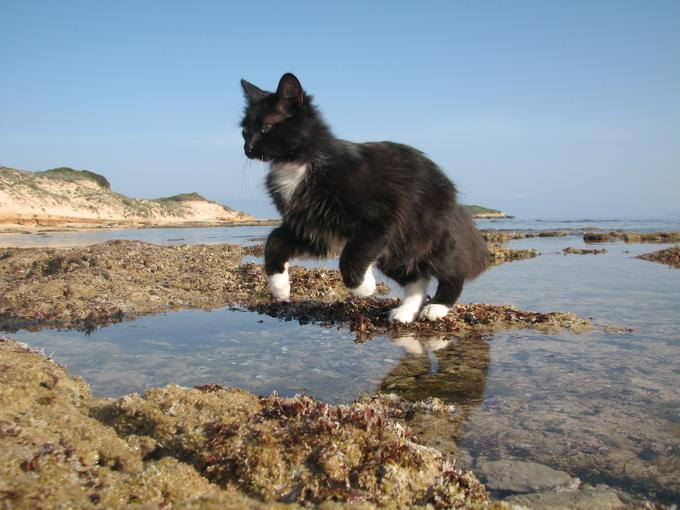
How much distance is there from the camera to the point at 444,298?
557cm

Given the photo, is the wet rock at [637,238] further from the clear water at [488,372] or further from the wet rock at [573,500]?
the wet rock at [573,500]

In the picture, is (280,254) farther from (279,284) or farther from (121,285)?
(121,285)

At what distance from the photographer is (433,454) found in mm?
2135

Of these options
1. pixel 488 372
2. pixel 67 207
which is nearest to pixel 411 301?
pixel 488 372

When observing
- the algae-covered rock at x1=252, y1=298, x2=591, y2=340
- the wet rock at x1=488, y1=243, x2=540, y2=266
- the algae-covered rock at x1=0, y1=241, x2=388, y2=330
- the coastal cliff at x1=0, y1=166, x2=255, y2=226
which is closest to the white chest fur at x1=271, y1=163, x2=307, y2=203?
the algae-covered rock at x1=252, y1=298, x2=591, y2=340

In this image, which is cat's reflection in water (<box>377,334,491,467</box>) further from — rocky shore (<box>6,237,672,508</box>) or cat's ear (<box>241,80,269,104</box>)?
cat's ear (<box>241,80,269,104</box>)

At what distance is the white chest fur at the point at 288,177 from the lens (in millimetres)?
4617

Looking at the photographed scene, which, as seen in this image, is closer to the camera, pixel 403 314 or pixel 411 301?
pixel 403 314

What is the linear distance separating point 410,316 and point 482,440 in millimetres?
2890

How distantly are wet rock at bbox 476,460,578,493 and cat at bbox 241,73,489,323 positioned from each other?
2548 mm

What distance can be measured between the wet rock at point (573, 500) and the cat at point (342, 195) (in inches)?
111

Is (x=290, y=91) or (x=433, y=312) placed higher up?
(x=290, y=91)

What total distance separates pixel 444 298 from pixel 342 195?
1.78 meters

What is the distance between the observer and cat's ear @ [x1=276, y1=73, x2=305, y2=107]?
4551 mm
